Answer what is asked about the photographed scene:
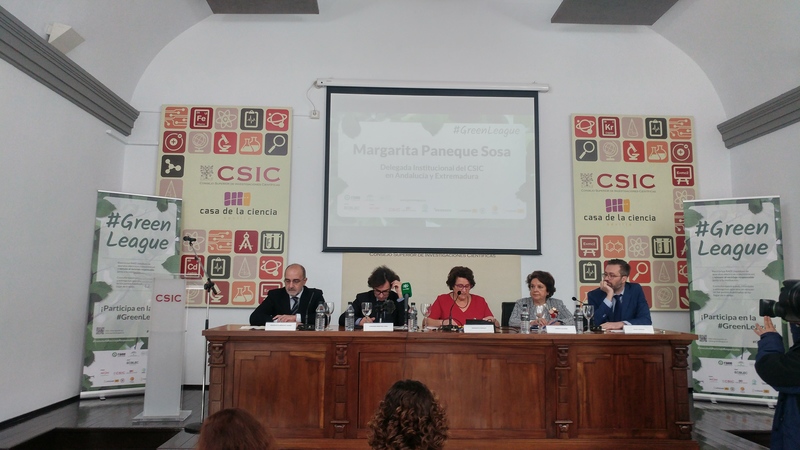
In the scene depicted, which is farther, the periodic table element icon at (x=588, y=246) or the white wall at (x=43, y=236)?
the periodic table element icon at (x=588, y=246)

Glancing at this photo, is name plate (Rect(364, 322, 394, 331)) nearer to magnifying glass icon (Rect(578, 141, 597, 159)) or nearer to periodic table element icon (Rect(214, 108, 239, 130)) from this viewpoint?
periodic table element icon (Rect(214, 108, 239, 130))

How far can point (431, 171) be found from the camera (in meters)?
5.95

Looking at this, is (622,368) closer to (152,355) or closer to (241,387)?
(241,387)

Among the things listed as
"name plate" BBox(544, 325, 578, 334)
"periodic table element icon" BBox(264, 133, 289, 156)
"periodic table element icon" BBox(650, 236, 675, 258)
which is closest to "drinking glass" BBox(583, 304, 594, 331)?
"name plate" BBox(544, 325, 578, 334)

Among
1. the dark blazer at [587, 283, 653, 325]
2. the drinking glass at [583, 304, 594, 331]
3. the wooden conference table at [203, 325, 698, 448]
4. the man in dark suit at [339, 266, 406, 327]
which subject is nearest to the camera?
the wooden conference table at [203, 325, 698, 448]

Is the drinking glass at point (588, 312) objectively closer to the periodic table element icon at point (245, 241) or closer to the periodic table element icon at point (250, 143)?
the periodic table element icon at point (245, 241)

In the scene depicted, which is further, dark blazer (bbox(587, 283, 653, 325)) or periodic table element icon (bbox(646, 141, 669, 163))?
periodic table element icon (bbox(646, 141, 669, 163))

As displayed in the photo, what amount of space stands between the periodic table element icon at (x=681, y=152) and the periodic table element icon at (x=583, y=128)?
0.91m

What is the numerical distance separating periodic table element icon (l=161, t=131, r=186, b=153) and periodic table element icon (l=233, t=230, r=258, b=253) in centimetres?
116

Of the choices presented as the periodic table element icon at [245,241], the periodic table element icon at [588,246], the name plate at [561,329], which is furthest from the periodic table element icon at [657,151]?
the periodic table element icon at [245,241]

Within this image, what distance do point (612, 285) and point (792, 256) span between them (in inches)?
102

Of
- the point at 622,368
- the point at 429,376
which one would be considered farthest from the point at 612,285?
the point at 429,376

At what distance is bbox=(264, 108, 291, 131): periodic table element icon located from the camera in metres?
5.98

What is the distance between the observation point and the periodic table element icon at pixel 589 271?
586 cm
